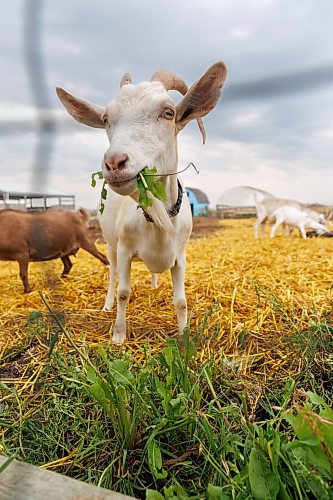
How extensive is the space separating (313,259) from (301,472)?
421 cm

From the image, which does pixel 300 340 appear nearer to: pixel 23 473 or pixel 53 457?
pixel 53 457

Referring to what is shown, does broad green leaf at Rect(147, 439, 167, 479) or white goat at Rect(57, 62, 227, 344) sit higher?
white goat at Rect(57, 62, 227, 344)

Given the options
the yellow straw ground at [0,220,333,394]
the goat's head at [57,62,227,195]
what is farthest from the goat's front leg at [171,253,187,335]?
the goat's head at [57,62,227,195]

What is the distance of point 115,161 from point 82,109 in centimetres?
68

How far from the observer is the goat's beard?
202cm

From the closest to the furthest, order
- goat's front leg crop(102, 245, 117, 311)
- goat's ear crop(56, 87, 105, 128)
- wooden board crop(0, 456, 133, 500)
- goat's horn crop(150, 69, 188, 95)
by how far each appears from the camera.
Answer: wooden board crop(0, 456, 133, 500) < goat's ear crop(56, 87, 105, 128) < goat's horn crop(150, 69, 188, 95) < goat's front leg crop(102, 245, 117, 311)

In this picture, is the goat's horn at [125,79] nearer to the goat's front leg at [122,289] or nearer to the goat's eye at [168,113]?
the goat's eye at [168,113]

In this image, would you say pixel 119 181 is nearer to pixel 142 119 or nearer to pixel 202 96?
pixel 142 119

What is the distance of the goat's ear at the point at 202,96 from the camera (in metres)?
1.74

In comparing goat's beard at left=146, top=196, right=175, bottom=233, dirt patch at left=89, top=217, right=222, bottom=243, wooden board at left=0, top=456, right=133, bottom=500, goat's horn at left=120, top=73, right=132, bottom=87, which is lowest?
dirt patch at left=89, top=217, right=222, bottom=243

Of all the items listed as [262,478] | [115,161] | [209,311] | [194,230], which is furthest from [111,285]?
[194,230]

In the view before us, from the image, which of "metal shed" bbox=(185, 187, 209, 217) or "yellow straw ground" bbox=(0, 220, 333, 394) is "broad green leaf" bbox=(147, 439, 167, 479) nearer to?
"yellow straw ground" bbox=(0, 220, 333, 394)

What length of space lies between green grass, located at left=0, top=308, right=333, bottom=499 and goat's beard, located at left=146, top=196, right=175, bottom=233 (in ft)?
2.41

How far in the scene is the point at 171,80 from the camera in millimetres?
2271
